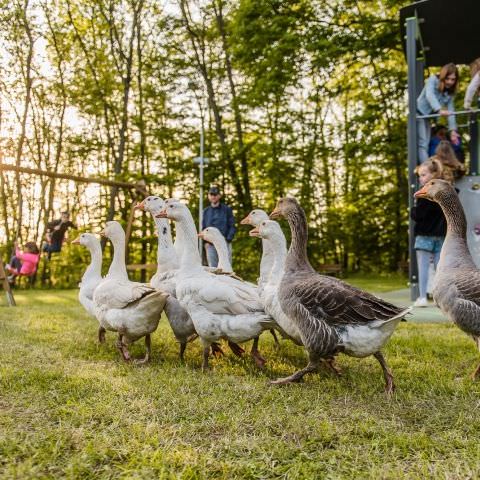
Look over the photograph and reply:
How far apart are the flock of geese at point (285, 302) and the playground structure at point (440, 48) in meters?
3.80

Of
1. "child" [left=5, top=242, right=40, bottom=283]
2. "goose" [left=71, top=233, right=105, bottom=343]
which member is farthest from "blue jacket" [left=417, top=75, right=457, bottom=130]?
"child" [left=5, top=242, right=40, bottom=283]

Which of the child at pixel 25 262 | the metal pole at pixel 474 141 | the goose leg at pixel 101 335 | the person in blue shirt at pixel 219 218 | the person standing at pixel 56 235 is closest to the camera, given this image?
the goose leg at pixel 101 335

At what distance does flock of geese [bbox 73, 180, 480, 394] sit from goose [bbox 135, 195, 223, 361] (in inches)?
0.5

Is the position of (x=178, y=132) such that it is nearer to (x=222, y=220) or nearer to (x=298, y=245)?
(x=222, y=220)

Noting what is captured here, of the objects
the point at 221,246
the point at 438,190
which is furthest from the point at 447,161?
the point at 221,246

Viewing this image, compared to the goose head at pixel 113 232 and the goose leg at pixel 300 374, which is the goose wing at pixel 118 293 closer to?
the goose head at pixel 113 232

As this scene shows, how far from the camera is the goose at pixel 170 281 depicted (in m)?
4.44

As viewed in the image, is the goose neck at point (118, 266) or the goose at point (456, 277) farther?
the goose neck at point (118, 266)

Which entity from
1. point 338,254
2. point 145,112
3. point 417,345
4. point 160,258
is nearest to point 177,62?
point 145,112

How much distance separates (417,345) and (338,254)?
18.6 metres

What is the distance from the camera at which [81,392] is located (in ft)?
10.6

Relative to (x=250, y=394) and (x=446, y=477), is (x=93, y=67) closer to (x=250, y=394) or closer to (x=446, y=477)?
(x=250, y=394)

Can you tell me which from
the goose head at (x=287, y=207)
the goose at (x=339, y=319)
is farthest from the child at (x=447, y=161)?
the goose at (x=339, y=319)

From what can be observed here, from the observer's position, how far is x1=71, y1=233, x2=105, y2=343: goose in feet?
17.6
